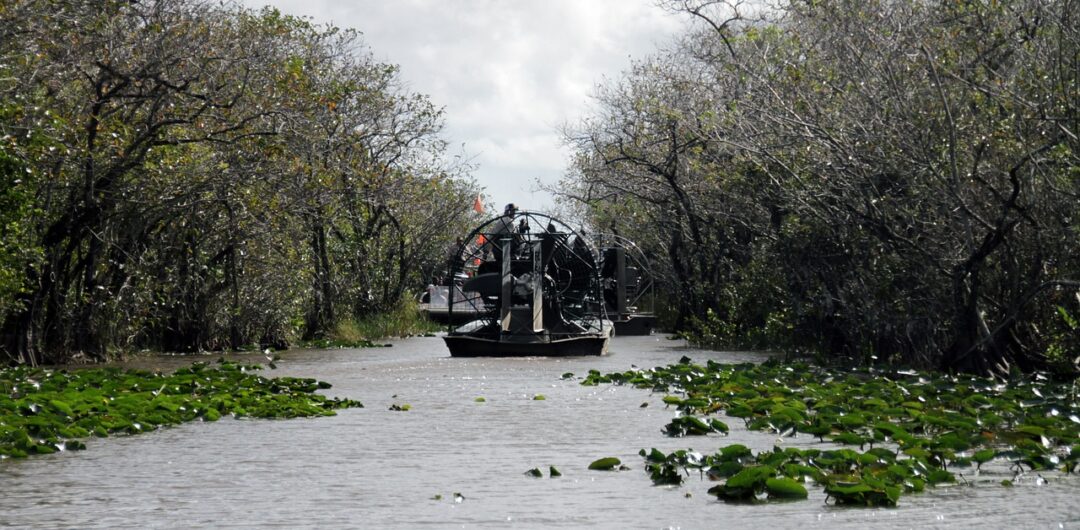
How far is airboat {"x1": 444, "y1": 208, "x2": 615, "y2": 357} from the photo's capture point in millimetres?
30656

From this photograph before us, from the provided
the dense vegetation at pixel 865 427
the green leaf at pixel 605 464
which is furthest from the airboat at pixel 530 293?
the green leaf at pixel 605 464

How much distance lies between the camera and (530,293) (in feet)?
104

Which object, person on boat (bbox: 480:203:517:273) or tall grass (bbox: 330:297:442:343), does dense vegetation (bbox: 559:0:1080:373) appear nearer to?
person on boat (bbox: 480:203:517:273)

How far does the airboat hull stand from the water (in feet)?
38.3

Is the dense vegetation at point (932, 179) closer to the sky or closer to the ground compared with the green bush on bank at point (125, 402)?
closer to the sky

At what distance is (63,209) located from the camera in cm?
2495

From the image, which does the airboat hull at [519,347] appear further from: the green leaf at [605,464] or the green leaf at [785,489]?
the green leaf at [785,489]

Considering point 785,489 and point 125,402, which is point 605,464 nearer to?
point 785,489

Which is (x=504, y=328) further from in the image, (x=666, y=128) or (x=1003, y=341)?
(x=1003, y=341)

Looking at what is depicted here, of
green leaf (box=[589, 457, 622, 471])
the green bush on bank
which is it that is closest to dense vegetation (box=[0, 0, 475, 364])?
the green bush on bank

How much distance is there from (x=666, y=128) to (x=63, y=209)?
1746 centimetres

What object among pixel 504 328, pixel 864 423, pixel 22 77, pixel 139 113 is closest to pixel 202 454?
pixel 864 423

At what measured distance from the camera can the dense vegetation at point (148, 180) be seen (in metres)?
21.5

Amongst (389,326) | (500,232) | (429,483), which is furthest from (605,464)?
(389,326)
